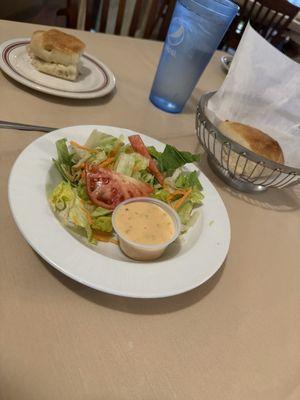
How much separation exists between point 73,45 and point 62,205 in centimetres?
64

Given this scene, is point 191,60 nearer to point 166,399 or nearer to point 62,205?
point 62,205

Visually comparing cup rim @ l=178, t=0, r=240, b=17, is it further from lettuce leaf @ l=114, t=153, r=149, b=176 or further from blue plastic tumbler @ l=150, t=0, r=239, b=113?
lettuce leaf @ l=114, t=153, r=149, b=176

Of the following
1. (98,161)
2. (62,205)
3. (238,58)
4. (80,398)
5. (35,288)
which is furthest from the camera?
(238,58)

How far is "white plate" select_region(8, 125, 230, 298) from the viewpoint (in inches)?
21.3

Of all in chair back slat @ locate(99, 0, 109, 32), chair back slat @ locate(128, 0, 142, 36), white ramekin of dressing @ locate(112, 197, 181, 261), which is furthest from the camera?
chair back slat @ locate(128, 0, 142, 36)

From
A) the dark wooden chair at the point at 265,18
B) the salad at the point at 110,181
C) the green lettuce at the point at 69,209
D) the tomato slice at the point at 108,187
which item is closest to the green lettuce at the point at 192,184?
the salad at the point at 110,181

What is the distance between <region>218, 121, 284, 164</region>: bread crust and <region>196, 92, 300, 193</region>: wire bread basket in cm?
4

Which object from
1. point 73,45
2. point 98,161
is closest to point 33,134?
point 98,161

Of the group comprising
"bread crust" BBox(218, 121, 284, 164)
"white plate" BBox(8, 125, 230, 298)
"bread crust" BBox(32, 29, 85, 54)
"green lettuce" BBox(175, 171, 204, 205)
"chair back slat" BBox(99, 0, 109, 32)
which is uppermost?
"bread crust" BBox(218, 121, 284, 164)

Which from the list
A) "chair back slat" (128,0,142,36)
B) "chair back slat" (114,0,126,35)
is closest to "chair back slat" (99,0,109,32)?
"chair back slat" (114,0,126,35)

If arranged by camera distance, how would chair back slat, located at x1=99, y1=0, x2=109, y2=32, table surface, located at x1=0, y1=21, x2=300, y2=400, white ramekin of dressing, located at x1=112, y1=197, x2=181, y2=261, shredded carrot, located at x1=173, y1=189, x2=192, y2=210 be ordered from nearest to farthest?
table surface, located at x1=0, y1=21, x2=300, y2=400
white ramekin of dressing, located at x1=112, y1=197, x2=181, y2=261
shredded carrot, located at x1=173, y1=189, x2=192, y2=210
chair back slat, located at x1=99, y1=0, x2=109, y2=32

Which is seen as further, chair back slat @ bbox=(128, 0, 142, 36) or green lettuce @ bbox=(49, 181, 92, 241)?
chair back slat @ bbox=(128, 0, 142, 36)

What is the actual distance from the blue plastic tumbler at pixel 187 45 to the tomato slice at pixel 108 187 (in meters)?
0.49

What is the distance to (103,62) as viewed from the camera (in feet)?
4.18
